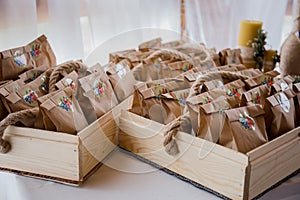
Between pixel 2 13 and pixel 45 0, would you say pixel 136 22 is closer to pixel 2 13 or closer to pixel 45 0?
pixel 45 0

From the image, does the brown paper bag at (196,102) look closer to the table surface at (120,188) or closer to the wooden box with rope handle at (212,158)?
the wooden box with rope handle at (212,158)

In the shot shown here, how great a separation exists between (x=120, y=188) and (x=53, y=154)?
19 cm

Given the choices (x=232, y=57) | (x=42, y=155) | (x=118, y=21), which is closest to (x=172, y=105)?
(x=42, y=155)

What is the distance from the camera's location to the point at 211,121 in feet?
3.15

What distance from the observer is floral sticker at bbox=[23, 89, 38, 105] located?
3.50 feet

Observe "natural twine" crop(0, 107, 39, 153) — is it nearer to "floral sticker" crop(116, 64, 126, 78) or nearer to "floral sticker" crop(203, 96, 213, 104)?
"floral sticker" crop(116, 64, 126, 78)

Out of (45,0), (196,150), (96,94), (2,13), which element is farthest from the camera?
(45,0)

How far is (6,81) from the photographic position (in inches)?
44.6

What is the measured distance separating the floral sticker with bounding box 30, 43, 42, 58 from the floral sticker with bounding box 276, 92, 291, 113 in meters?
0.79

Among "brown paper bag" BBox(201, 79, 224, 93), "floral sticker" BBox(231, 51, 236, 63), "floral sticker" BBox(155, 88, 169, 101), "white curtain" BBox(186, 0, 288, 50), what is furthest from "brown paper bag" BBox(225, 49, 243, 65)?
"white curtain" BBox(186, 0, 288, 50)

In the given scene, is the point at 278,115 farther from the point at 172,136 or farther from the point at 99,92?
the point at 99,92

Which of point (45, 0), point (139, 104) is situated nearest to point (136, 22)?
point (45, 0)

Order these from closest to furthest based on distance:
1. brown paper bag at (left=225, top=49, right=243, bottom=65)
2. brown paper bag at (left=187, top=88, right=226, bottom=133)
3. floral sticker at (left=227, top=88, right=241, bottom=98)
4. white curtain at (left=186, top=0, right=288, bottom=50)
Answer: brown paper bag at (left=187, top=88, right=226, bottom=133)
floral sticker at (left=227, top=88, right=241, bottom=98)
brown paper bag at (left=225, top=49, right=243, bottom=65)
white curtain at (left=186, top=0, right=288, bottom=50)

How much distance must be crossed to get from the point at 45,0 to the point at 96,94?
27.7 inches
